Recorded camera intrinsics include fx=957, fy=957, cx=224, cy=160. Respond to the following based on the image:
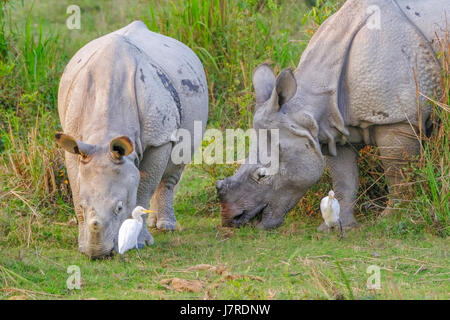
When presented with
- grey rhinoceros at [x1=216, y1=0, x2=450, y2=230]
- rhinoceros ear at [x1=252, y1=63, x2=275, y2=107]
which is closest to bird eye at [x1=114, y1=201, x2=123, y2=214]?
grey rhinoceros at [x1=216, y1=0, x2=450, y2=230]

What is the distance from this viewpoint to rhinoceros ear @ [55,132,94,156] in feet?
21.9

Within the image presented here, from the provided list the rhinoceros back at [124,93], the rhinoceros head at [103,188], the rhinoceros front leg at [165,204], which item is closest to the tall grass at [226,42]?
the rhinoceros front leg at [165,204]

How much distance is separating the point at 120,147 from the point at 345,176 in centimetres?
239

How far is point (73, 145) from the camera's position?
22.2 feet

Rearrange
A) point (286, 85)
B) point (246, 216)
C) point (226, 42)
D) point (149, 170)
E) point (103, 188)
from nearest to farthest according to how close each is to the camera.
A: point (103, 188)
point (149, 170)
point (286, 85)
point (246, 216)
point (226, 42)

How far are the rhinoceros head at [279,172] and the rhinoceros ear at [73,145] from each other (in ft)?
5.08

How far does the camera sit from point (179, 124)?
25.4 ft

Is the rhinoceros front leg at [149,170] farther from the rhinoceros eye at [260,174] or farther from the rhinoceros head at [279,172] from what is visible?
the rhinoceros eye at [260,174]

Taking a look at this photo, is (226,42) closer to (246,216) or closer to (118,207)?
(246,216)

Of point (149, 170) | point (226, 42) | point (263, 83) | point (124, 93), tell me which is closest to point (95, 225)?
point (149, 170)

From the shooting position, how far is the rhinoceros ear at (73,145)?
21.9 feet

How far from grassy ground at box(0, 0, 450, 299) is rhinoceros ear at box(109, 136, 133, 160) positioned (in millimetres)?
750

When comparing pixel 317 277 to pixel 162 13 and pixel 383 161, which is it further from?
pixel 162 13
